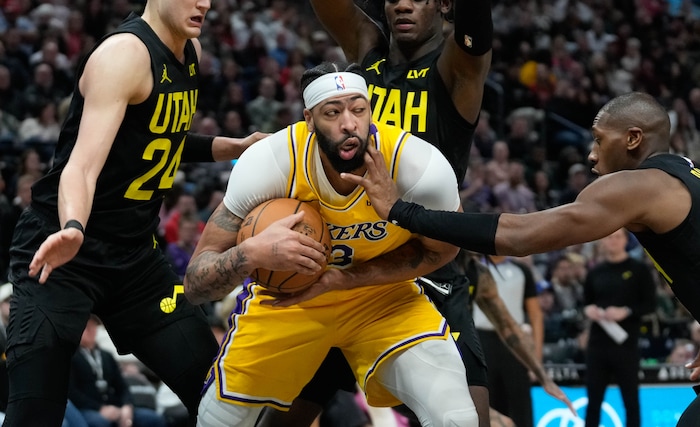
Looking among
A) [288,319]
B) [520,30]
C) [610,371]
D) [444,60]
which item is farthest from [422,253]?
[520,30]

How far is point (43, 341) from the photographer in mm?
4371

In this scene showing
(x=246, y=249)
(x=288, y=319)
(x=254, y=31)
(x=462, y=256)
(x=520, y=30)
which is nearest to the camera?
(x=246, y=249)

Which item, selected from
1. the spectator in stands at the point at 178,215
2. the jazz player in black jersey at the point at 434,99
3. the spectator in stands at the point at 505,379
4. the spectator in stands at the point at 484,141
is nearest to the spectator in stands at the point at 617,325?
the spectator in stands at the point at 505,379

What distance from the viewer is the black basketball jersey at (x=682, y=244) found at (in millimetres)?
4219

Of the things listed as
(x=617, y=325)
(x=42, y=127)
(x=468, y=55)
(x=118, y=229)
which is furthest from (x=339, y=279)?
(x=42, y=127)

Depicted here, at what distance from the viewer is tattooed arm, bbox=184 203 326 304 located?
4.14 metres

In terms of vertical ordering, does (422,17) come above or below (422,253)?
above

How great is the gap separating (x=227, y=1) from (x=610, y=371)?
30.3ft

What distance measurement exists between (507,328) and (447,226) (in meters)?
2.73

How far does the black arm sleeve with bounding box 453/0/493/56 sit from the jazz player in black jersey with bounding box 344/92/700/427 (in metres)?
0.69

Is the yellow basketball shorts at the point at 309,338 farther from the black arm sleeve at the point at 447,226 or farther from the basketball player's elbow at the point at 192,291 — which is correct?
the black arm sleeve at the point at 447,226

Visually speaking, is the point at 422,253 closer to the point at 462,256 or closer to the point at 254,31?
the point at 462,256

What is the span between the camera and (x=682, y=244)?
13.9 feet

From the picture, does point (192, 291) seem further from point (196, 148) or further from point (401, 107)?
point (401, 107)
